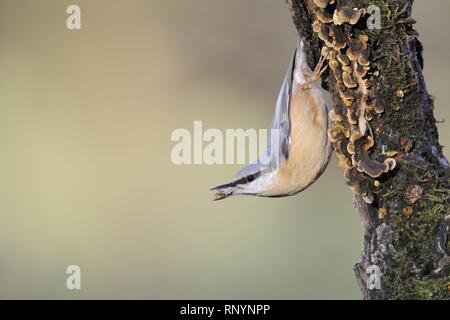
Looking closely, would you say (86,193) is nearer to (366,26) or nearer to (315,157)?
(315,157)

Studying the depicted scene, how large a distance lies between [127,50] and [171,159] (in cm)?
106

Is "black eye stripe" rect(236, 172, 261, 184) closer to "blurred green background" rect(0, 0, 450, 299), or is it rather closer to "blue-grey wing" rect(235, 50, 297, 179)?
"blue-grey wing" rect(235, 50, 297, 179)

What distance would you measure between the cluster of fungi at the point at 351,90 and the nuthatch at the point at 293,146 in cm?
52

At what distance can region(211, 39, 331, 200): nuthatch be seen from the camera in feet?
8.54

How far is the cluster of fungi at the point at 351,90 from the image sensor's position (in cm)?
184

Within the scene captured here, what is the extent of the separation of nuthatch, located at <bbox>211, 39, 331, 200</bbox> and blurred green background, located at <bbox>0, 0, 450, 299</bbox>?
2.25m

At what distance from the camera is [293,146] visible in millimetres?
2746

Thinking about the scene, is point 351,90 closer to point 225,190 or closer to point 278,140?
point 278,140

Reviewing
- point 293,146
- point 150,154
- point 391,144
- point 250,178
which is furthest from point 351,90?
point 150,154

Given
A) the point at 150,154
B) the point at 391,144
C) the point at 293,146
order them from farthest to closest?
the point at 150,154, the point at 293,146, the point at 391,144

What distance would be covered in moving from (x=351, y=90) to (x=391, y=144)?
0.21m

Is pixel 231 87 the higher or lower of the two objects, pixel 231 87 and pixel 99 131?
the higher
